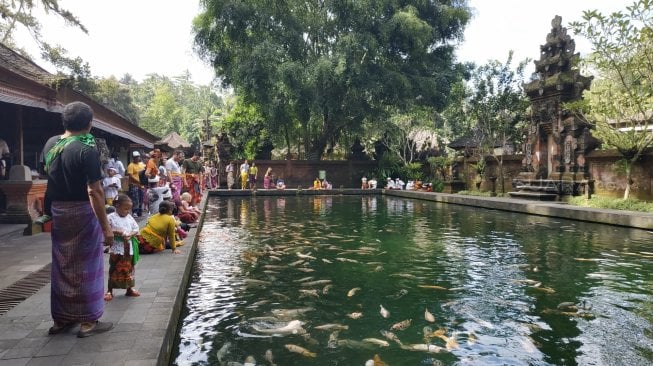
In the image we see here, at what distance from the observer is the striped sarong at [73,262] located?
376 centimetres

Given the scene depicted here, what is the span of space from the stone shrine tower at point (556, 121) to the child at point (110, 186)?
1608 cm

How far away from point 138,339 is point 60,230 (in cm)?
106

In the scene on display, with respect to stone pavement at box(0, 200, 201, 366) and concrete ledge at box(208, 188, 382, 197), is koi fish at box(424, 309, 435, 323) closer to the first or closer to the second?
stone pavement at box(0, 200, 201, 366)

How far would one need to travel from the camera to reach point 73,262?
3.77 meters

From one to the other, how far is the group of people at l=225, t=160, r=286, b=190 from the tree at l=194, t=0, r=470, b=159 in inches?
137

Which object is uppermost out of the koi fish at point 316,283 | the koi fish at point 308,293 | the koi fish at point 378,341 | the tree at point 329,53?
the tree at point 329,53

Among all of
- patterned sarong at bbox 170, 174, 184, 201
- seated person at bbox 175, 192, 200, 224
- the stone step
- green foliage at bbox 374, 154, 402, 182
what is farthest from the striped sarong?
green foliage at bbox 374, 154, 402, 182

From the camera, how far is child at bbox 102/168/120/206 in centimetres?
902

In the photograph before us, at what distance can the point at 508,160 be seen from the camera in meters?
22.5

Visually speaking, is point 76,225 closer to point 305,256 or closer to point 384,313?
point 384,313

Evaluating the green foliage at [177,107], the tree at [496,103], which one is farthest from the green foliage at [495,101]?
the green foliage at [177,107]

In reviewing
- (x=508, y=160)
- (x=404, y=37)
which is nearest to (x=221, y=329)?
(x=508, y=160)

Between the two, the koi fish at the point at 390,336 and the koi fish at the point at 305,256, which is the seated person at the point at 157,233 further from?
the koi fish at the point at 390,336

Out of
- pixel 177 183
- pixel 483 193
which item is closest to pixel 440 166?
pixel 483 193
